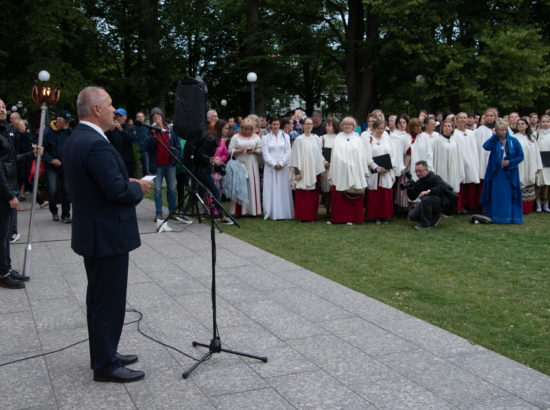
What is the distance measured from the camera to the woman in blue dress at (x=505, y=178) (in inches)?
436

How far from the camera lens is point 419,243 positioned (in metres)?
9.18

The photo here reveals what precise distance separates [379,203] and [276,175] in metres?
2.29

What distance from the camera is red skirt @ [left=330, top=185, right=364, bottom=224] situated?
11.3 metres

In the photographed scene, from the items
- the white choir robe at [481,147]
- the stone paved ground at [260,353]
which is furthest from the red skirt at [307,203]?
the stone paved ground at [260,353]

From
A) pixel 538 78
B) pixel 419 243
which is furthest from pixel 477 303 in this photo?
pixel 538 78

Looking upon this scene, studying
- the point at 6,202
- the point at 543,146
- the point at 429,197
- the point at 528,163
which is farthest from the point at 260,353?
the point at 543,146

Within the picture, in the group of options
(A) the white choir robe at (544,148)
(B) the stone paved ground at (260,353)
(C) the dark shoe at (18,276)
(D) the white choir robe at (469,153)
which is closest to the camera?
(B) the stone paved ground at (260,353)

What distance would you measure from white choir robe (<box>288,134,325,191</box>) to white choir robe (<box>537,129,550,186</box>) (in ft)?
16.1

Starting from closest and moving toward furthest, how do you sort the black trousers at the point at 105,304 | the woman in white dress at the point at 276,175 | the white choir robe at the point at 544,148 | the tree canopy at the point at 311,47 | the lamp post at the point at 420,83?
the black trousers at the point at 105,304 < the woman in white dress at the point at 276,175 < the white choir robe at the point at 544,148 < the tree canopy at the point at 311,47 < the lamp post at the point at 420,83

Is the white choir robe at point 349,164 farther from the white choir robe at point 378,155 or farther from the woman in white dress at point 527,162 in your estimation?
the woman in white dress at point 527,162

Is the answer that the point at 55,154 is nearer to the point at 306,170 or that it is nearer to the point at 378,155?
the point at 306,170

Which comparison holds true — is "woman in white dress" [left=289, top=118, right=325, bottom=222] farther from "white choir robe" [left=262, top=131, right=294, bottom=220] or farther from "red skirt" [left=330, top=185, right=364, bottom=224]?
"red skirt" [left=330, top=185, right=364, bottom=224]

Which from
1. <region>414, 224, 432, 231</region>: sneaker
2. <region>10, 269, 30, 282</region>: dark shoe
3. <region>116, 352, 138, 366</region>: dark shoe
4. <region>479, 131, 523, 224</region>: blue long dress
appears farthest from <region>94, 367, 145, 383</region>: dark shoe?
<region>479, 131, 523, 224</region>: blue long dress

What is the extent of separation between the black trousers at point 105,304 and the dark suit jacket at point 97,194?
0.12 meters
